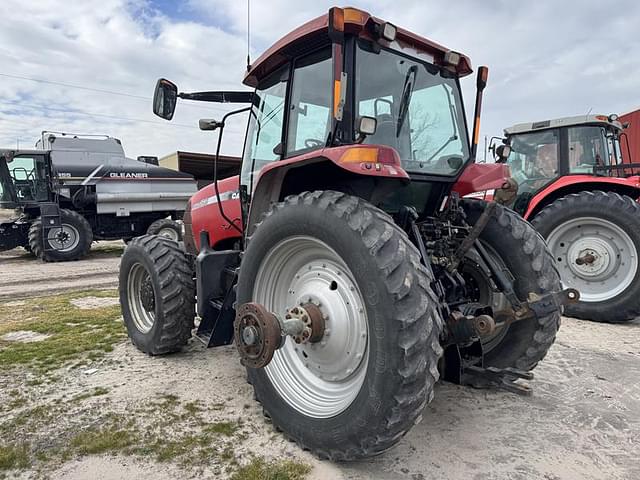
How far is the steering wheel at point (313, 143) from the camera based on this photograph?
279 cm

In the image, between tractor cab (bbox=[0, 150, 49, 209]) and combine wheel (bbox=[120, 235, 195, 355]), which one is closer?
combine wheel (bbox=[120, 235, 195, 355])

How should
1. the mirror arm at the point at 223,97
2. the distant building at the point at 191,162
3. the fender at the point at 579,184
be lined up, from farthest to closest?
1. the distant building at the point at 191,162
2. the fender at the point at 579,184
3. the mirror arm at the point at 223,97

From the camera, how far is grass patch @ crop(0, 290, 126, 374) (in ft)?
12.4

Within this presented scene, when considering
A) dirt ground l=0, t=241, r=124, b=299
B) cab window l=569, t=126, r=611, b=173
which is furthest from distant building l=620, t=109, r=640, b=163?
dirt ground l=0, t=241, r=124, b=299

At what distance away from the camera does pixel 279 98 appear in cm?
312

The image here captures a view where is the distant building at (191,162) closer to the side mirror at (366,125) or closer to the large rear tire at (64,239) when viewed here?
the large rear tire at (64,239)

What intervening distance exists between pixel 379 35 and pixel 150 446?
249 cm

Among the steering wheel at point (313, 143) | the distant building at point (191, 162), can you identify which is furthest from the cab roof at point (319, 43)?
the distant building at point (191, 162)

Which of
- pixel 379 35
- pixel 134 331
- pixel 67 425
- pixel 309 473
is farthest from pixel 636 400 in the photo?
pixel 134 331

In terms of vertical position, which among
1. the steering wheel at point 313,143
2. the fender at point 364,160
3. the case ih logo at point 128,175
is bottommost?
the case ih logo at point 128,175

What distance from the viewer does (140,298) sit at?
4.00 metres

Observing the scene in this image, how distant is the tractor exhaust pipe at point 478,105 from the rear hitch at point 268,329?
1.72m

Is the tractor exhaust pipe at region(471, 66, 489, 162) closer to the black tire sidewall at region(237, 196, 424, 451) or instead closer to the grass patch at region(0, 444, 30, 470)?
the black tire sidewall at region(237, 196, 424, 451)

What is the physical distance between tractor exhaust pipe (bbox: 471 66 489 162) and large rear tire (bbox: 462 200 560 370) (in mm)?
520
